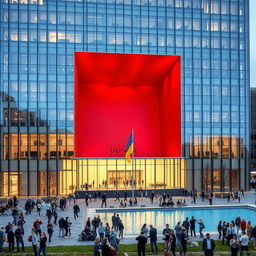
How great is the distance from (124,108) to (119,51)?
13.9 meters

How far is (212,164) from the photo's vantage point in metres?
54.9

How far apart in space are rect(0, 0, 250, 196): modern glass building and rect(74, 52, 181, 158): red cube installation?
4.23 m

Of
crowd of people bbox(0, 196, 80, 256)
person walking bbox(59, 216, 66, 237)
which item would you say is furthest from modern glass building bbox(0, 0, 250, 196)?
person walking bbox(59, 216, 66, 237)

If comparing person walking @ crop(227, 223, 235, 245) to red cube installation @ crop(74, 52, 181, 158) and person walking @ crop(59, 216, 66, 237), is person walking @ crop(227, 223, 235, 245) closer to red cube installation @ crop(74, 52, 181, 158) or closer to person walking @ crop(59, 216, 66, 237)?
person walking @ crop(59, 216, 66, 237)

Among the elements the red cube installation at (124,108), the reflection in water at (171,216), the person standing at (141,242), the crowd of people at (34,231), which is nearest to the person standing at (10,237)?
the crowd of people at (34,231)

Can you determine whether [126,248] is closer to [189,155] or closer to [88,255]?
[88,255]

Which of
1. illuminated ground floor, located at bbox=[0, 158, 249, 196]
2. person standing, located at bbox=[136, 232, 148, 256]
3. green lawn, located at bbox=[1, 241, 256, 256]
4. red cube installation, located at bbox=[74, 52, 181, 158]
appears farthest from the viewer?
red cube installation, located at bbox=[74, 52, 181, 158]

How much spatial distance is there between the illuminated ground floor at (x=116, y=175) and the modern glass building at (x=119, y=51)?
157mm

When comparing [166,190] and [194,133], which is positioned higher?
[194,133]

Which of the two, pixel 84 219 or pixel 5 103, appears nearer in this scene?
pixel 84 219

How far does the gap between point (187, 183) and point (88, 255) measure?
37.9 metres

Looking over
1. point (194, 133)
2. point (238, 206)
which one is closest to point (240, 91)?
point (194, 133)

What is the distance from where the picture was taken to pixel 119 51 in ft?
175

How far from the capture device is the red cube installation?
5900 cm
